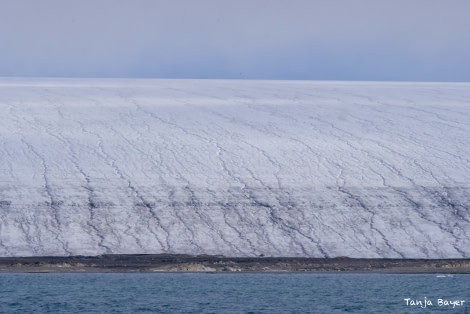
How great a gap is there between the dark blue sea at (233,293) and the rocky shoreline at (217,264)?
36 centimetres

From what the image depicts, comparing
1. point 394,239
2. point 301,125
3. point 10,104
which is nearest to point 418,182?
point 394,239

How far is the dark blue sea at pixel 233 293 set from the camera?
594 inches

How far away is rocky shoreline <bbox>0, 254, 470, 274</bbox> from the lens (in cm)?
1820

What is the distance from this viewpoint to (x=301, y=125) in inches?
1034

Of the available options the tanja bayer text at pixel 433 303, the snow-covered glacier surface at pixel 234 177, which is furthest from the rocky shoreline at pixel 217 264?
the tanja bayer text at pixel 433 303

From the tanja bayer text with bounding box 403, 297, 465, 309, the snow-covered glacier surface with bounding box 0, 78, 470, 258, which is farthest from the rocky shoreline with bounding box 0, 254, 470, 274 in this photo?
the tanja bayer text with bounding box 403, 297, 465, 309

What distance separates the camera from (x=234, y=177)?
21828 millimetres

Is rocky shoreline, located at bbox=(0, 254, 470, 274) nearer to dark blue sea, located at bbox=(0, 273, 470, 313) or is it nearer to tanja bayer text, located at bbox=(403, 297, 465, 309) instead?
dark blue sea, located at bbox=(0, 273, 470, 313)

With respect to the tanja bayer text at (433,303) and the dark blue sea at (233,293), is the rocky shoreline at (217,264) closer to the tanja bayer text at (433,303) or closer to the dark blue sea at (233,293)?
the dark blue sea at (233,293)

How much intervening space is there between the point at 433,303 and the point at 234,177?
22.7 ft

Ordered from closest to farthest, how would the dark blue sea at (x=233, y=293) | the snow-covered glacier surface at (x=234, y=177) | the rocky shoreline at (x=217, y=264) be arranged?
the dark blue sea at (x=233, y=293) < the rocky shoreline at (x=217, y=264) < the snow-covered glacier surface at (x=234, y=177)

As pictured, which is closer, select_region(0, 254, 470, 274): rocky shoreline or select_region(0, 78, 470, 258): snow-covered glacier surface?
select_region(0, 254, 470, 274): rocky shoreline

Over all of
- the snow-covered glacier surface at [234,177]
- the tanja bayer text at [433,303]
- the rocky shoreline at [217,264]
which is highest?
the snow-covered glacier surface at [234,177]

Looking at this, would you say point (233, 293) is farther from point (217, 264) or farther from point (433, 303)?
point (433, 303)
